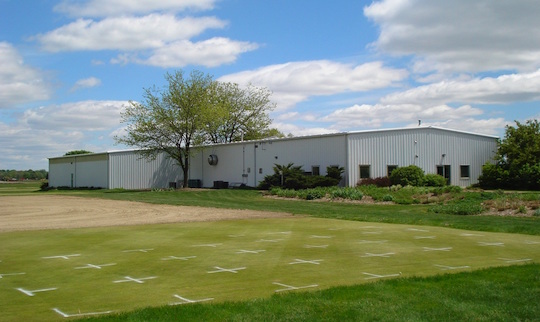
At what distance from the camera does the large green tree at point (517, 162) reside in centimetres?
4162

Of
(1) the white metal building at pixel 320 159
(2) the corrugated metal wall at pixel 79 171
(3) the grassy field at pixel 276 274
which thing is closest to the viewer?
(3) the grassy field at pixel 276 274

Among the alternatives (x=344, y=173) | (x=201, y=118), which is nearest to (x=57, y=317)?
(x=344, y=173)

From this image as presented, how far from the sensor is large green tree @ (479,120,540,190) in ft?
137

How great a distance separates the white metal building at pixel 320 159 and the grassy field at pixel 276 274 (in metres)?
25.2

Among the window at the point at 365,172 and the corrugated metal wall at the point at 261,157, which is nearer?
the window at the point at 365,172

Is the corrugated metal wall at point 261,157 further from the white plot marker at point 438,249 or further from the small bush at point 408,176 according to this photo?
the white plot marker at point 438,249

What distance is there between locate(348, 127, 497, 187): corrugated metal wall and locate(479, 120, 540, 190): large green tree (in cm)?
198

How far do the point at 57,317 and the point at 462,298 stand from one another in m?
5.58

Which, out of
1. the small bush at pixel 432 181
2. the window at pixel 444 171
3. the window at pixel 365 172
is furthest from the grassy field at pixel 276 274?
the window at pixel 444 171

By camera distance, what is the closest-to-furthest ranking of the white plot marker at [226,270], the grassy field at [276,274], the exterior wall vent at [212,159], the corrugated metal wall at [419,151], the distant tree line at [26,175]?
the grassy field at [276,274] < the white plot marker at [226,270] < the corrugated metal wall at [419,151] < the exterior wall vent at [212,159] < the distant tree line at [26,175]

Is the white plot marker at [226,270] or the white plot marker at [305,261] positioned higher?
the white plot marker at [305,261]

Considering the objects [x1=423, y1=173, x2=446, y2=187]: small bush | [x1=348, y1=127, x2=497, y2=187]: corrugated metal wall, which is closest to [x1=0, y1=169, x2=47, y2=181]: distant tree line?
[x1=348, y1=127, x2=497, y2=187]: corrugated metal wall

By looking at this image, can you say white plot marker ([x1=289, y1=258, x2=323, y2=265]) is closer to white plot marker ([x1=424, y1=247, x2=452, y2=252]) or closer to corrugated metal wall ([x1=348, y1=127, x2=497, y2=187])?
white plot marker ([x1=424, y1=247, x2=452, y2=252])

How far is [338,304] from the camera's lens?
745 centimetres
